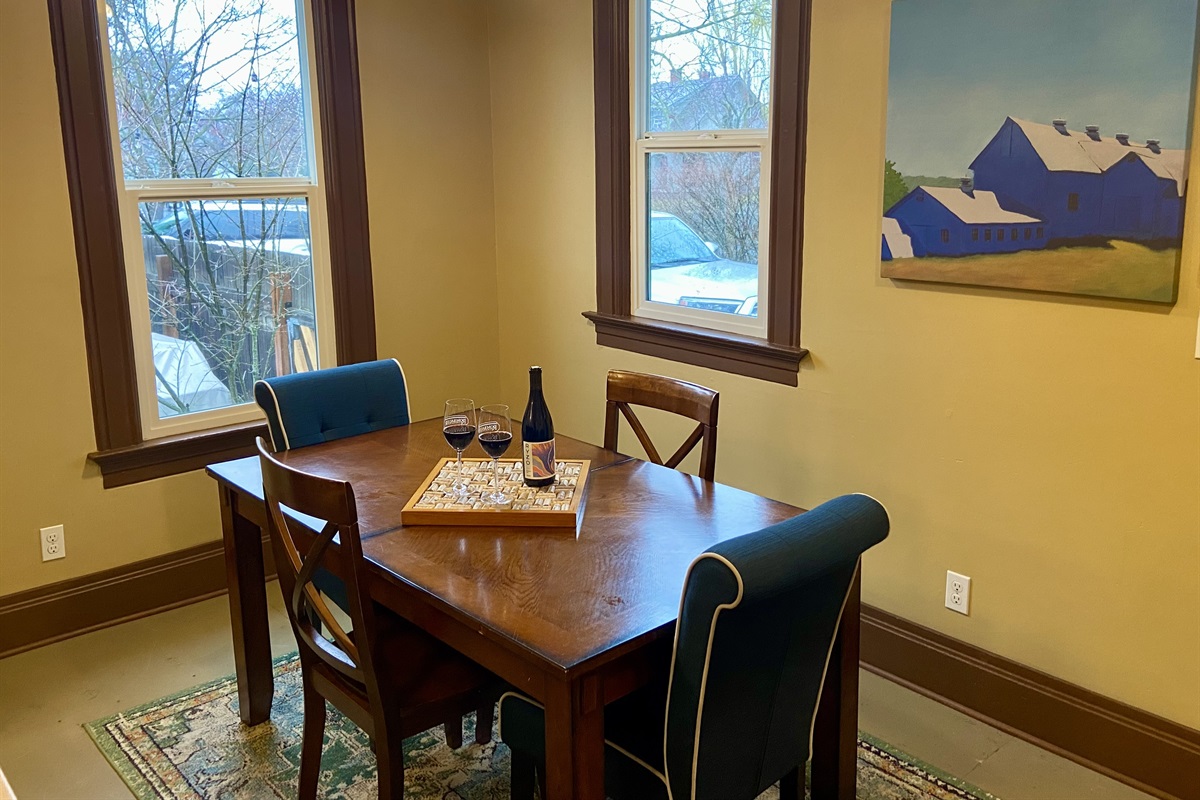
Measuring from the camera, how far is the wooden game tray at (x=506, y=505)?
214cm

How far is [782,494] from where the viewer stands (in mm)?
3205

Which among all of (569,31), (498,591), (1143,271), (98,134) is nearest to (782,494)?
(1143,271)

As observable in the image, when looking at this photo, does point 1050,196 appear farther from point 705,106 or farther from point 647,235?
point 647,235

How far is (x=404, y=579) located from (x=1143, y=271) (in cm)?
172

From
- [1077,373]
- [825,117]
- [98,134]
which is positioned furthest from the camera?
[98,134]

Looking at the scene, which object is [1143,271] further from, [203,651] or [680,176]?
[203,651]

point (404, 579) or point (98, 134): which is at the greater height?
point (98, 134)

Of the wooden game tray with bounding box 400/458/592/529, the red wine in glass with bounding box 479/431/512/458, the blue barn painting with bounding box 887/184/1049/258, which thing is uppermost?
the blue barn painting with bounding box 887/184/1049/258

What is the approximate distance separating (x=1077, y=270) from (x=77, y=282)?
2.83m

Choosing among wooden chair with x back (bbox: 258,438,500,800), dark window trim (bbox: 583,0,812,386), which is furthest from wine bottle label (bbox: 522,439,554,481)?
dark window trim (bbox: 583,0,812,386)

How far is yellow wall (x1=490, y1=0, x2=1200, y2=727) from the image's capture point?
233 centimetres

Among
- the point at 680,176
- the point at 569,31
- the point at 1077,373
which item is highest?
the point at 569,31

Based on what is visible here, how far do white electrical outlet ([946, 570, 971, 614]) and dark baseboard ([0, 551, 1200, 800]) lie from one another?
10 centimetres

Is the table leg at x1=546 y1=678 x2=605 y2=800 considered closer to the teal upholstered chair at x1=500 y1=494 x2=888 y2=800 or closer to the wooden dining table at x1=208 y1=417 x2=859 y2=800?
the wooden dining table at x1=208 y1=417 x2=859 y2=800
